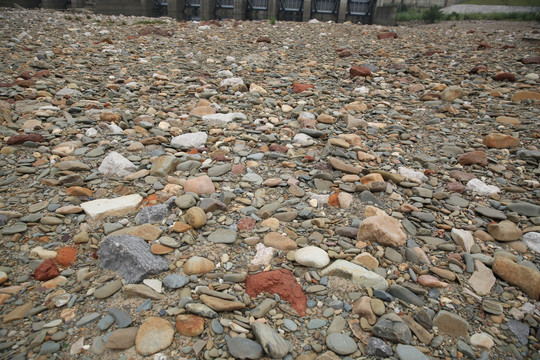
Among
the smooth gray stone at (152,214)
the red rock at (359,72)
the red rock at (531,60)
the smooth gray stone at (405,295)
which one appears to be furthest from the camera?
the red rock at (531,60)

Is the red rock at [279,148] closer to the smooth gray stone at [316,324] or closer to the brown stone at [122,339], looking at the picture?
the smooth gray stone at [316,324]

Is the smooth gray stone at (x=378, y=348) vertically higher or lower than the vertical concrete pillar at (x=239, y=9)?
lower

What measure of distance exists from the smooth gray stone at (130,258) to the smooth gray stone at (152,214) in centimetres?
25

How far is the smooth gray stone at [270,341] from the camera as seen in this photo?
4.85 ft

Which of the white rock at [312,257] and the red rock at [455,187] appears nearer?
the white rock at [312,257]

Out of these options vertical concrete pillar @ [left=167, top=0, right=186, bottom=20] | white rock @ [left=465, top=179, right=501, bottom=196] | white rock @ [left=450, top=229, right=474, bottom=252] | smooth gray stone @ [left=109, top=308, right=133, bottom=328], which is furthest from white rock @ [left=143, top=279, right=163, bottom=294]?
vertical concrete pillar @ [left=167, top=0, right=186, bottom=20]

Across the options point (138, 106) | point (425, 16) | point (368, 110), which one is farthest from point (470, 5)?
point (138, 106)

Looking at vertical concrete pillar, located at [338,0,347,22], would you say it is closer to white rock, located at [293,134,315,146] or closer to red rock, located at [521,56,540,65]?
red rock, located at [521,56,540,65]

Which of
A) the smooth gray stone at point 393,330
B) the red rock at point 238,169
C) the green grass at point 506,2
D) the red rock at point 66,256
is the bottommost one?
the smooth gray stone at point 393,330

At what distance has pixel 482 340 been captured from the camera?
5.27 ft

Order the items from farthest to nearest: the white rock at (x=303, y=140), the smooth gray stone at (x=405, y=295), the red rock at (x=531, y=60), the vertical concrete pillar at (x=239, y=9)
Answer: the vertical concrete pillar at (x=239, y=9)
the red rock at (x=531, y=60)
the white rock at (x=303, y=140)
the smooth gray stone at (x=405, y=295)

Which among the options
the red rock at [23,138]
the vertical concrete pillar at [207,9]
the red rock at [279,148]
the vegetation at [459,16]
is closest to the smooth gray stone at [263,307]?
the red rock at [279,148]

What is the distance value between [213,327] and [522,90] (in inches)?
224

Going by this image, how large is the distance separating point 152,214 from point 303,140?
1.86m
